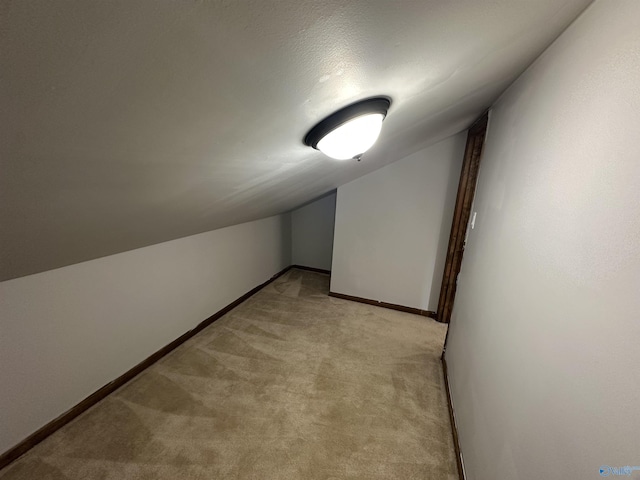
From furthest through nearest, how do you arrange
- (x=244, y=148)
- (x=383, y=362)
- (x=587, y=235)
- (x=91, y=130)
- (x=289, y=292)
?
(x=289, y=292), (x=383, y=362), (x=244, y=148), (x=587, y=235), (x=91, y=130)

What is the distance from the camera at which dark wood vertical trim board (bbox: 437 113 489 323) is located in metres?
2.31

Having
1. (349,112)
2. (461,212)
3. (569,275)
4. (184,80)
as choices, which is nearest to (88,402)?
(184,80)

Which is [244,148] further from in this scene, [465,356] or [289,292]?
[289,292]

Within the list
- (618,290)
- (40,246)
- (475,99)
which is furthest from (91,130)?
(475,99)

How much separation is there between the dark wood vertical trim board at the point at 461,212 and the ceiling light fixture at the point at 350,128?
5.33ft

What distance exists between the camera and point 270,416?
1.56 meters

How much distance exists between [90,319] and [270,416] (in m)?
1.16

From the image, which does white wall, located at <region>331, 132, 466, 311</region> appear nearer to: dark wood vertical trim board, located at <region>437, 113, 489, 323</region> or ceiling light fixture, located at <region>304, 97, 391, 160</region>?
dark wood vertical trim board, located at <region>437, 113, 489, 323</region>

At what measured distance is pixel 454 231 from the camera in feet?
8.39

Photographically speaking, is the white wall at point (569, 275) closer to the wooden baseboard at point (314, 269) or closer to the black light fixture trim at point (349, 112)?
the black light fixture trim at point (349, 112)

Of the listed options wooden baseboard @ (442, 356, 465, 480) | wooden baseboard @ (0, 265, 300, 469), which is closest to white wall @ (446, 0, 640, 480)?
wooden baseboard @ (442, 356, 465, 480)

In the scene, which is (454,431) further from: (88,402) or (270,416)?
(88,402)

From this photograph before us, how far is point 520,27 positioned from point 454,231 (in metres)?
2.02

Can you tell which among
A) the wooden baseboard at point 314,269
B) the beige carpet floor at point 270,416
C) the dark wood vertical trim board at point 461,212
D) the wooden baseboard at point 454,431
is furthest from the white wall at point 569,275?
the wooden baseboard at point 314,269
